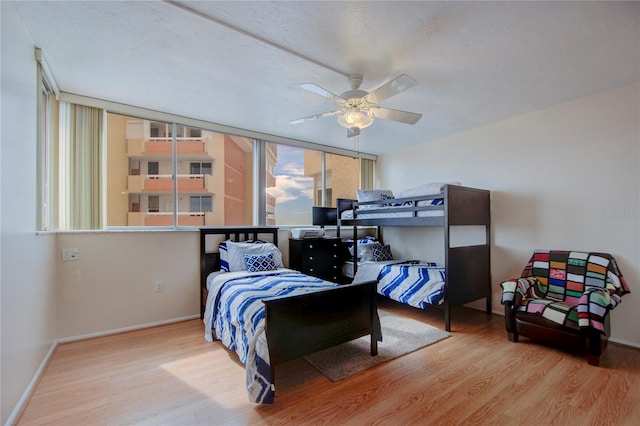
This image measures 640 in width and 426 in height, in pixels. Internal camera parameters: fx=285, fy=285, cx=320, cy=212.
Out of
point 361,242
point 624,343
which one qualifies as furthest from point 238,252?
point 624,343

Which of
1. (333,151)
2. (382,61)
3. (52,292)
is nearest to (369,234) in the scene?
(333,151)

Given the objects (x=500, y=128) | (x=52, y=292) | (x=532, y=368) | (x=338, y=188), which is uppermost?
(x=500, y=128)

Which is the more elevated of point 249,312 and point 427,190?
point 427,190

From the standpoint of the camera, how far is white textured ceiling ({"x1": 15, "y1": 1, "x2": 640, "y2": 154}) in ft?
5.88

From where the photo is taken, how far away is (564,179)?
3.19m

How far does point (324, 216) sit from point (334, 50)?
2.98 metres

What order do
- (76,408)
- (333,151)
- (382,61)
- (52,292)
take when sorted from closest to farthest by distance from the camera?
1. (76,408)
2. (382,61)
3. (52,292)
4. (333,151)

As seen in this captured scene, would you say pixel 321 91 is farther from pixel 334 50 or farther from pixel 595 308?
pixel 595 308

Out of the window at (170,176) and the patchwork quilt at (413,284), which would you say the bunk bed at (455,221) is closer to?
the patchwork quilt at (413,284)

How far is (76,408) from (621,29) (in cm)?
443

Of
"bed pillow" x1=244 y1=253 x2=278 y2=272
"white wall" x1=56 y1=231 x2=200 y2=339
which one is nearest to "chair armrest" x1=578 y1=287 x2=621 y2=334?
"bed pillow" x1=244 y1=253 x2=278 y2=272

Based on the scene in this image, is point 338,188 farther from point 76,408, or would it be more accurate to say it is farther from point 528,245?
point 76,408

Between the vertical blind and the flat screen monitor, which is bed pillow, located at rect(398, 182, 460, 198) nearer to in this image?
the flat screen monitor

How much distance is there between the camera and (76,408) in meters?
1.86
